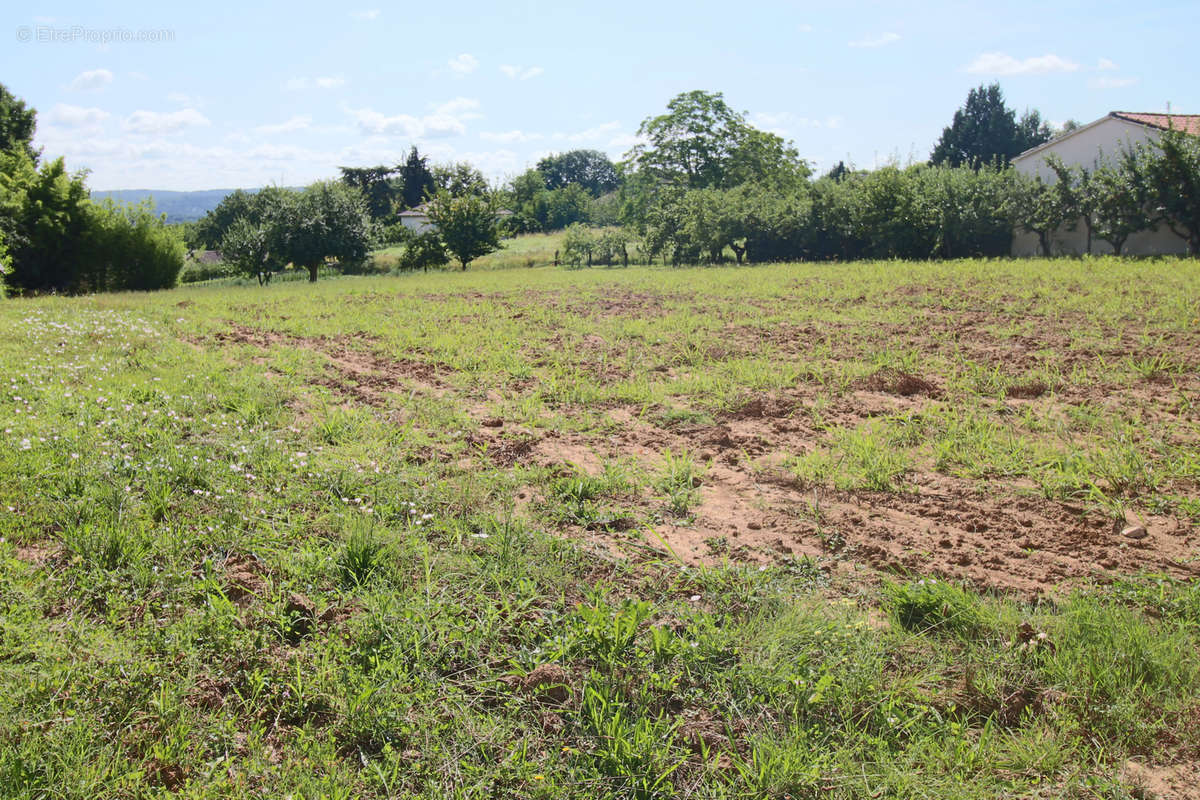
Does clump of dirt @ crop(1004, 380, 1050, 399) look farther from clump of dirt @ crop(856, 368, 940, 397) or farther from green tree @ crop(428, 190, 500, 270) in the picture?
green tree @ crop(428, 190, 500, 270)

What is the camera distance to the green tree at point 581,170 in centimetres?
9744

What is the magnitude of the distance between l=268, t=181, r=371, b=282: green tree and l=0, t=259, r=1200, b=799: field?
2547cm

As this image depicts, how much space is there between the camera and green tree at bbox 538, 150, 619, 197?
9744cm

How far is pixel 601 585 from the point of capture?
312cm

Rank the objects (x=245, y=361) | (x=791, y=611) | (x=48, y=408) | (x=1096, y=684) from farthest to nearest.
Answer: (x=245, y=361) < (x=48, y=408) < (x=791, y=611) < (x=1096, y=684)

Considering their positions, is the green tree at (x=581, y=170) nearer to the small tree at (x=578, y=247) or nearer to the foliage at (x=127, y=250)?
the small tree at (x=578, y=247)

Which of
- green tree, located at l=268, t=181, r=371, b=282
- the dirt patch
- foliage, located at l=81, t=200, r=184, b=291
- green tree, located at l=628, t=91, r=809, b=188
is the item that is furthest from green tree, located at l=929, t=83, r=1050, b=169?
the dirt patch

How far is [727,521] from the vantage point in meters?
4.00

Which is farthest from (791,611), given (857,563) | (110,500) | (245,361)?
(245,361)

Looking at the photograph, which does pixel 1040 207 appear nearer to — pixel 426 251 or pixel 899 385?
pixel 899 385

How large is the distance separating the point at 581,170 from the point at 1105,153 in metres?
82.0

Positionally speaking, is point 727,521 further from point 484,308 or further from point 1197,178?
point 1197,178

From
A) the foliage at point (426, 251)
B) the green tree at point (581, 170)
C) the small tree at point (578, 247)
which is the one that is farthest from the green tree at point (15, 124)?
the green tree at point (581, 170)

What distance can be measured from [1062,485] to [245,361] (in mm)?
7819
